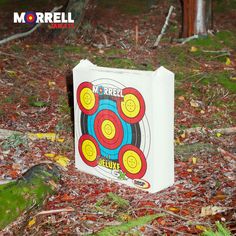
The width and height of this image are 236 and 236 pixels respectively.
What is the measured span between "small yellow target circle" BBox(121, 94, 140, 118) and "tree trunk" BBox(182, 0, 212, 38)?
6881mm

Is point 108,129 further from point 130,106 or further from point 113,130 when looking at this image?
point 130,106

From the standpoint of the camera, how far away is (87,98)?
5086mm

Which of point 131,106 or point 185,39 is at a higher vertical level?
point 185,39

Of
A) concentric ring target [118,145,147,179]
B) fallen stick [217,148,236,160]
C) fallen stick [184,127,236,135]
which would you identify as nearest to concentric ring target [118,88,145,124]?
concentric ring target [118,145,147,179]

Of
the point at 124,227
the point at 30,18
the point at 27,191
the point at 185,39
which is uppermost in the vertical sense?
the point at 30,18

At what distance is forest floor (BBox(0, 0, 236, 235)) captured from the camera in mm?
4254

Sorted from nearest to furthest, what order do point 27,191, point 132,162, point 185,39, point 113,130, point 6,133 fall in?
point 27,191, point 132,162, point 113,130, point 6,133, point 185,39

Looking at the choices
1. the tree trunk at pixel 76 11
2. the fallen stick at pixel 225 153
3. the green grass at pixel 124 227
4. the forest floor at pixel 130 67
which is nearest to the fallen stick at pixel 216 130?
the forest floor at pixel 130 67

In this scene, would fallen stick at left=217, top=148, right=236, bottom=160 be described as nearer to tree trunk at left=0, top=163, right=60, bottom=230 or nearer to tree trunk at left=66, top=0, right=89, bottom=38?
tree trunk at left=0, top=163, right=60, bottom=230

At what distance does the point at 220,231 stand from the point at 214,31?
8.66 meters

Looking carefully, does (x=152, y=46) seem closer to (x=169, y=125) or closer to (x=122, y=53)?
(x=122, y=53)

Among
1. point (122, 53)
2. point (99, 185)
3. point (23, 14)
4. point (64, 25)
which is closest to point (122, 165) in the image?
point (99, 185)

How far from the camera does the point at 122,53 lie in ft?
33.2

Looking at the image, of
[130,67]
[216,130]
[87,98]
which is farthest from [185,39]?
[87,98]
